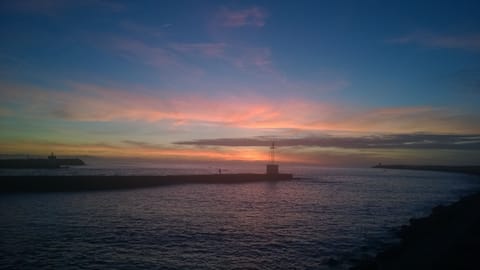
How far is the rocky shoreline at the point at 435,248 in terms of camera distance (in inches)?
635

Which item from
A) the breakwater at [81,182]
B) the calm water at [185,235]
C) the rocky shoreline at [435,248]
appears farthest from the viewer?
the breakwater at [81,182]

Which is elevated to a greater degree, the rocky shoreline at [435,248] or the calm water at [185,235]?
the rocky shoreline at [435,248]

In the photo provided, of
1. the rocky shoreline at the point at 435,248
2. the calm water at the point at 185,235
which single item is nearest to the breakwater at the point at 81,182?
the calm water at the point at 185,235

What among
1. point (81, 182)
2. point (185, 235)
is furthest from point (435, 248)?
→ point (81, 182)

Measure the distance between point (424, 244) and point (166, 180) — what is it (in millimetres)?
60403

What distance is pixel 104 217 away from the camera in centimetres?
3156

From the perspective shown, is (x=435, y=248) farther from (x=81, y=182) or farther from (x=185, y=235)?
(x=81, y=182)

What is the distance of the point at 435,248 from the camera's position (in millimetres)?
19328

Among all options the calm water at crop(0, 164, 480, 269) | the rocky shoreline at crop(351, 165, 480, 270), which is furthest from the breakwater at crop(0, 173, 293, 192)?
the rocky shoreline at crop(351, 165, 480, 270)

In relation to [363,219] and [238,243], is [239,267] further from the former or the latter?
[363,219]

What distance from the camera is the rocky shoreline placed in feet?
52.9

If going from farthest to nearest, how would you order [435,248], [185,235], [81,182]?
1. [81,182]
2. [185,235]
3. [435,248]

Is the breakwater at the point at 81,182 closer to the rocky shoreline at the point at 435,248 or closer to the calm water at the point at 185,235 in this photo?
the calm water at the point at 185,235

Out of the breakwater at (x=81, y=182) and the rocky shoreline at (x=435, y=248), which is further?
the breakwater at (x=81, y=182)
